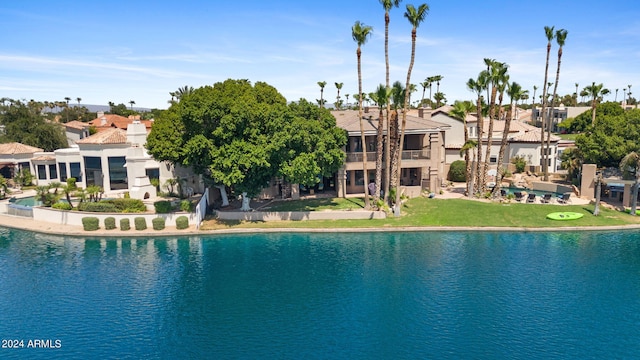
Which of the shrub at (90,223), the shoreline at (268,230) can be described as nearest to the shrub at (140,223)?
the shoreline at (268,230)

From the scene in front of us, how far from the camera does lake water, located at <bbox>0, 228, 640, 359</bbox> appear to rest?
21.8m

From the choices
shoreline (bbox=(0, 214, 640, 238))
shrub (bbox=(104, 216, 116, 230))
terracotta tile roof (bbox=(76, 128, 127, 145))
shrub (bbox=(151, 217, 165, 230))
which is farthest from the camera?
terracotta tile roof (bbox=(76, 128, 127, 145))

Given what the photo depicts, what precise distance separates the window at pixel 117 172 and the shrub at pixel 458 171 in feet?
131

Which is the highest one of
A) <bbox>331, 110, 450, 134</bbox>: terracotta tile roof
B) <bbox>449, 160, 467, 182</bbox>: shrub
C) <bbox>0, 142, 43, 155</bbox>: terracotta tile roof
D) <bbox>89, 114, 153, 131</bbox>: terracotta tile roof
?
<bbox>89, 114, 153, 131</bbox>: terracotta tile roof

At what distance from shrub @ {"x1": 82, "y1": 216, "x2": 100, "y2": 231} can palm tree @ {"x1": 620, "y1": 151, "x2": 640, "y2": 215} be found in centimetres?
4751

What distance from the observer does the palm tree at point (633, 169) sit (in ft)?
135

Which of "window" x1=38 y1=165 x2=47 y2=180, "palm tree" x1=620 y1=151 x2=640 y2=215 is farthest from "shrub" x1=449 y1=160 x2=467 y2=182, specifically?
"window" x1=38 y1=165 x2=47 y2=180

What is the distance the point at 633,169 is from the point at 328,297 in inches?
1371

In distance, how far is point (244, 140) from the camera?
39.4 meters

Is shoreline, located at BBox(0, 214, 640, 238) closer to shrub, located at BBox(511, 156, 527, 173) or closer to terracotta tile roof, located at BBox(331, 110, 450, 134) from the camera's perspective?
terracotta tile roof, located at BBox(331, 110, 450, 134)

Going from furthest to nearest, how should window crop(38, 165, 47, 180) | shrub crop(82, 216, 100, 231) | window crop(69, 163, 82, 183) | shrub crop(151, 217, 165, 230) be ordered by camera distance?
window crop(38, 165, 47, 180) < window crop(69, 163, 82, 183) < shrub crop(82, 216, 100, 231) < shrub crop(151, 217, 165, 230)

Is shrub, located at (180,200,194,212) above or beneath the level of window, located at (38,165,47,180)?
beneath

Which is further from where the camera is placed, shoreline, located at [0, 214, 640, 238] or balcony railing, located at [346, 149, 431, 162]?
balcony railing, located at [346, 149, 431, 162]

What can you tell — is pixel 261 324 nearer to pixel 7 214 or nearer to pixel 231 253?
pixel 231 253
